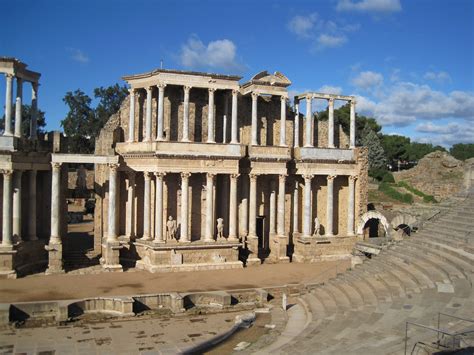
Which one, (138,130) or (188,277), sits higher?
(138,130)

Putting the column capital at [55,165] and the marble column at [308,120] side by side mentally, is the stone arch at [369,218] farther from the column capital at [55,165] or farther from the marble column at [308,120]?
the column capital at [55,165]

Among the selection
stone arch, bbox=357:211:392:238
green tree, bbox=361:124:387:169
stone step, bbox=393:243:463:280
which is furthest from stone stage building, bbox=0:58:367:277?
green tree, bbox=361:124:387:169

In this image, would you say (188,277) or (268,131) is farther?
(268,131)

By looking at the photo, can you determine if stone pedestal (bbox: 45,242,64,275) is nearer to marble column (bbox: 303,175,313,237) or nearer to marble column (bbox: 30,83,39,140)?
marble column (bbox: 30,83,39,140)

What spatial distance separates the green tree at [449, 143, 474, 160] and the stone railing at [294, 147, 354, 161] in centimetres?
5862

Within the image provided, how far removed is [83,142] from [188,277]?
139ft

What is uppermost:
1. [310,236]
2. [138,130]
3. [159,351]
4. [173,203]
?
[138,130]

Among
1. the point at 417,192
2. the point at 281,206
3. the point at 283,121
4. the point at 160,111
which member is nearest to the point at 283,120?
the point at 283,121

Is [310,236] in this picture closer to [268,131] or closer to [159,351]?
[268,131]

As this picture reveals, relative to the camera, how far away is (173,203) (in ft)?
99.5

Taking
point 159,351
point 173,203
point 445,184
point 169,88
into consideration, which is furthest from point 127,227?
point 445,184

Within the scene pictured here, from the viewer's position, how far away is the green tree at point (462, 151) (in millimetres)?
85625

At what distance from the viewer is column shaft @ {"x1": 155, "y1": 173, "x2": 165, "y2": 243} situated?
28.1m

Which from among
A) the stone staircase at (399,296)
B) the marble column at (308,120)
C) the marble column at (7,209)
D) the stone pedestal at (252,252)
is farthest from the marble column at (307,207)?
the marble column at (7,209)
